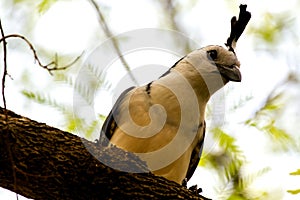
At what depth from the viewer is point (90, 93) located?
5.11m

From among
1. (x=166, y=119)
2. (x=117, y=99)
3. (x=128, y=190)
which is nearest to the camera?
(x=128, y=190)

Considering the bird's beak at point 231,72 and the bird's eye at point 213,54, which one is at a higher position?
the bird's eye at point 213,54

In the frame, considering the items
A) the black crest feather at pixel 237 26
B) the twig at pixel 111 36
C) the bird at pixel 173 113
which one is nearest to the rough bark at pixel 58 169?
the bird at pixel 173 113

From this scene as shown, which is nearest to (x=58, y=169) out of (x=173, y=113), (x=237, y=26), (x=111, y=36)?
(x=173, y=113)

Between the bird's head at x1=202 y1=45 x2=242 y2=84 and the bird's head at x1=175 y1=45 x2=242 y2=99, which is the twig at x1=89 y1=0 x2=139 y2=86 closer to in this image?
the bird's head at x1=175 y1=45 x2=242 y2=99

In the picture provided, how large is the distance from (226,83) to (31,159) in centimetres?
231

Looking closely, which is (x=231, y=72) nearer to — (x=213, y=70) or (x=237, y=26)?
(x=213, y=70)

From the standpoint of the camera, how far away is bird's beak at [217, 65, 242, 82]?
5.14m

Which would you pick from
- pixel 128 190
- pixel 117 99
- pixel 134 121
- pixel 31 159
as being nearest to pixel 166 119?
pixel 134 121

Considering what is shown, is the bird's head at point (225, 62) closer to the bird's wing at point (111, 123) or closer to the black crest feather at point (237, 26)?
the black crest feather at point (237, 26)

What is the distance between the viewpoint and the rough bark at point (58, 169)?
3.41m

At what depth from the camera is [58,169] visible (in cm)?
346

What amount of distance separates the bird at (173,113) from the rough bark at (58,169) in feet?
3.47

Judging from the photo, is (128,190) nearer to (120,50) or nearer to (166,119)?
(166,119)
